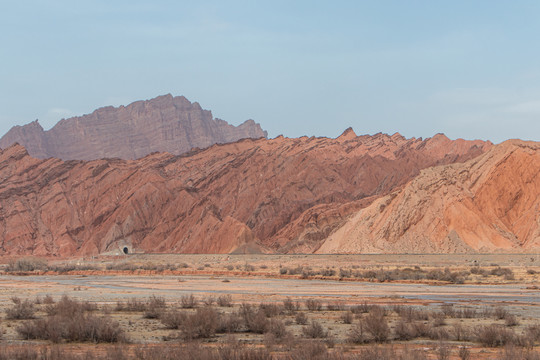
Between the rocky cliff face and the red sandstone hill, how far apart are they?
12704 millimetres

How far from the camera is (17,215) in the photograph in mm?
128750

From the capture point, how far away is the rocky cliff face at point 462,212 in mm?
84375

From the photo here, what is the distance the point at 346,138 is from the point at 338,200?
51273 millimetres

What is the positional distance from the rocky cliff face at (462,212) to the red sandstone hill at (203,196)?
12.7 meters

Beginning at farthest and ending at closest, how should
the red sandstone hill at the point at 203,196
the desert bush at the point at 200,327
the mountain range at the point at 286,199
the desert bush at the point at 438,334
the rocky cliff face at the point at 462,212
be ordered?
the red sandstone hill at the point at 203,196 → the mountain range at the point at 286,199 → the rocky cliff face at the point at 462,212 → the desert bush at the point at 438,334 → the desert bush at the point at 200,327

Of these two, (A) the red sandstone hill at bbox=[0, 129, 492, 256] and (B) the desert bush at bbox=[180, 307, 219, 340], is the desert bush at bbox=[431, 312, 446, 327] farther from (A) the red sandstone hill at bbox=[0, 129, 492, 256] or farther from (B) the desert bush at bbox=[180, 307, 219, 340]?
(A) the red sandstone hill at bbox=[0, 129, 492, 256]

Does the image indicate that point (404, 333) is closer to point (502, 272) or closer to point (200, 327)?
point (200, 327)

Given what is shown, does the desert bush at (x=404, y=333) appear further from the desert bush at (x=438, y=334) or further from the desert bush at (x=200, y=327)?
the desert bush at (x=200, y=327)

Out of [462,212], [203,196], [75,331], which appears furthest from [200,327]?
[203,196]

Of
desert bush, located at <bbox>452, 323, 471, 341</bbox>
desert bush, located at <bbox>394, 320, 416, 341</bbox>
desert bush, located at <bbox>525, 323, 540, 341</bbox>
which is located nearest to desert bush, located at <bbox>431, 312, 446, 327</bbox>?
desert bush, located at <bbox>452, 323, 471, 341</bbox>

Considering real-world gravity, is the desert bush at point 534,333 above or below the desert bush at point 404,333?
below

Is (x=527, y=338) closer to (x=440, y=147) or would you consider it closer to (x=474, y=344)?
(x=474, y=344)

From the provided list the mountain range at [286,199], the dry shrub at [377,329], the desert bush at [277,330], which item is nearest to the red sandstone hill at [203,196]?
the mountain range at [286,199]

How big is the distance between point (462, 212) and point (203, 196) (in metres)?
55.7
